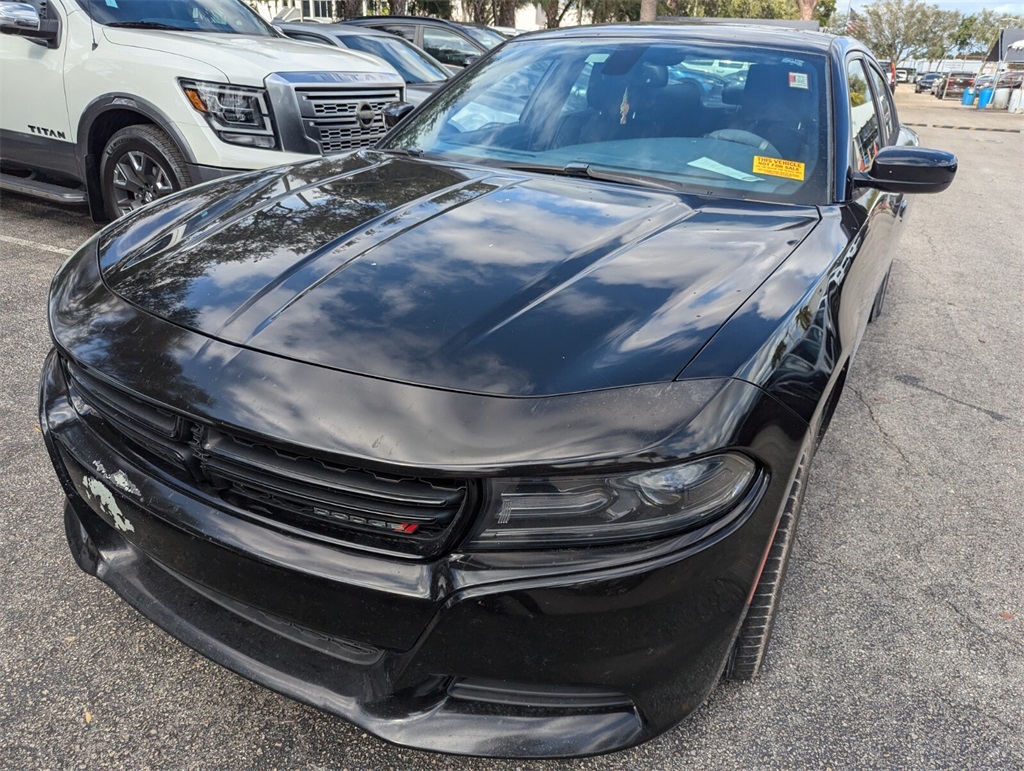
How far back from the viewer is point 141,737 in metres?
1.82

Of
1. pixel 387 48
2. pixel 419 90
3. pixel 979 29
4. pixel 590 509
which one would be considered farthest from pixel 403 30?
pixel 979 29

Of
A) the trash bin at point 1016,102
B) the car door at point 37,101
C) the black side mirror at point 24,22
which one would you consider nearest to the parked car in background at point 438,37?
the car door at point 37,101

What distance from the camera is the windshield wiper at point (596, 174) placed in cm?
258

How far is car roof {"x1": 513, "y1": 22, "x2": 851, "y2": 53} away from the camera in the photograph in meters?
2.96

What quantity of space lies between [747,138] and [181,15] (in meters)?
4.49

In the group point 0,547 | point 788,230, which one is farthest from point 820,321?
point 0,547

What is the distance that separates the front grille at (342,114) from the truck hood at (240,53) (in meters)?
0.16

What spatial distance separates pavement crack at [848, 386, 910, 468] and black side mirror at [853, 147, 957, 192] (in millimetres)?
1190

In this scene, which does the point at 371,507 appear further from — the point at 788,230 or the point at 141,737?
the point at 788,230

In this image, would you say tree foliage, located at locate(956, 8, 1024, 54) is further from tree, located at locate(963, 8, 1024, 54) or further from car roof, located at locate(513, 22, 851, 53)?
car roof, located at locate(513, 22, 851, 53)

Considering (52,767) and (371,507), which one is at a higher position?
(371,507)

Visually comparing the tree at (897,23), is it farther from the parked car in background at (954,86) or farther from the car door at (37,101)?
the car door at (37,101)

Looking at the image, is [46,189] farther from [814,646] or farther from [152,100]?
[814,646]

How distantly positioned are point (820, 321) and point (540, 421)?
0.88m
